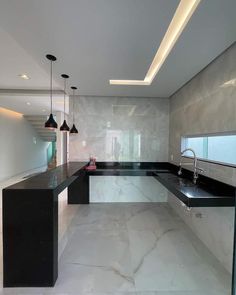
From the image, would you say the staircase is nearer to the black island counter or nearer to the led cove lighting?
the led cove lighting

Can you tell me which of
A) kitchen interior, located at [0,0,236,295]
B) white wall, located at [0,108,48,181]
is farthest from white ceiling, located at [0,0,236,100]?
white wall, located at [0,108,48,181]

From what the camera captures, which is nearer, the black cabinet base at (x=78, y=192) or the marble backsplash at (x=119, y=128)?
the black cabinet base at (x=78, y=192)

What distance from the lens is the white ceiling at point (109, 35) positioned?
1503 mm

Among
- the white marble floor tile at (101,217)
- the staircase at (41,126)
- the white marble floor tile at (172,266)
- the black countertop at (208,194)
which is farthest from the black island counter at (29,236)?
the staircase at (41,126)

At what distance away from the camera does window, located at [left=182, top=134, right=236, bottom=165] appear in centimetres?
224

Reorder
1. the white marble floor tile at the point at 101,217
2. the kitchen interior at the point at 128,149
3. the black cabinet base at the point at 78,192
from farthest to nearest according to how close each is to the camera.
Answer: the black cabinet base at the point at 78,192, the white marble floor tile at the point at 101,217, the kitchen interior at the point at 128,149

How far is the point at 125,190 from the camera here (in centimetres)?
441

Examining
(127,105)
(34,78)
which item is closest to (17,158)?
(34,78)

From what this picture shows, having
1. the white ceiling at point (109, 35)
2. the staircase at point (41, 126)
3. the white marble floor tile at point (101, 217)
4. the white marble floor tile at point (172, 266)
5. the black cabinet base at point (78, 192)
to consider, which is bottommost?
the white marble floor tile at point (172, 266)

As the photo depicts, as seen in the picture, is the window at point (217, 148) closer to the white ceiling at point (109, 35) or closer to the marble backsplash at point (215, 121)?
the marble backsplash at point (215, 121)

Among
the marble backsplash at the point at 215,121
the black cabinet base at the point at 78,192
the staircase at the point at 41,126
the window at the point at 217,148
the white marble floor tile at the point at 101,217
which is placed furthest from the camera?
the staircase at the point at 41,126

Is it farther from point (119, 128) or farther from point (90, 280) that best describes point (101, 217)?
point (119, 128)

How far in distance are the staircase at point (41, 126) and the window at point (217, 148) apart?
22.9 feet

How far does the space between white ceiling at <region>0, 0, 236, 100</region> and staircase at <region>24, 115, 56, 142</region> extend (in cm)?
535
